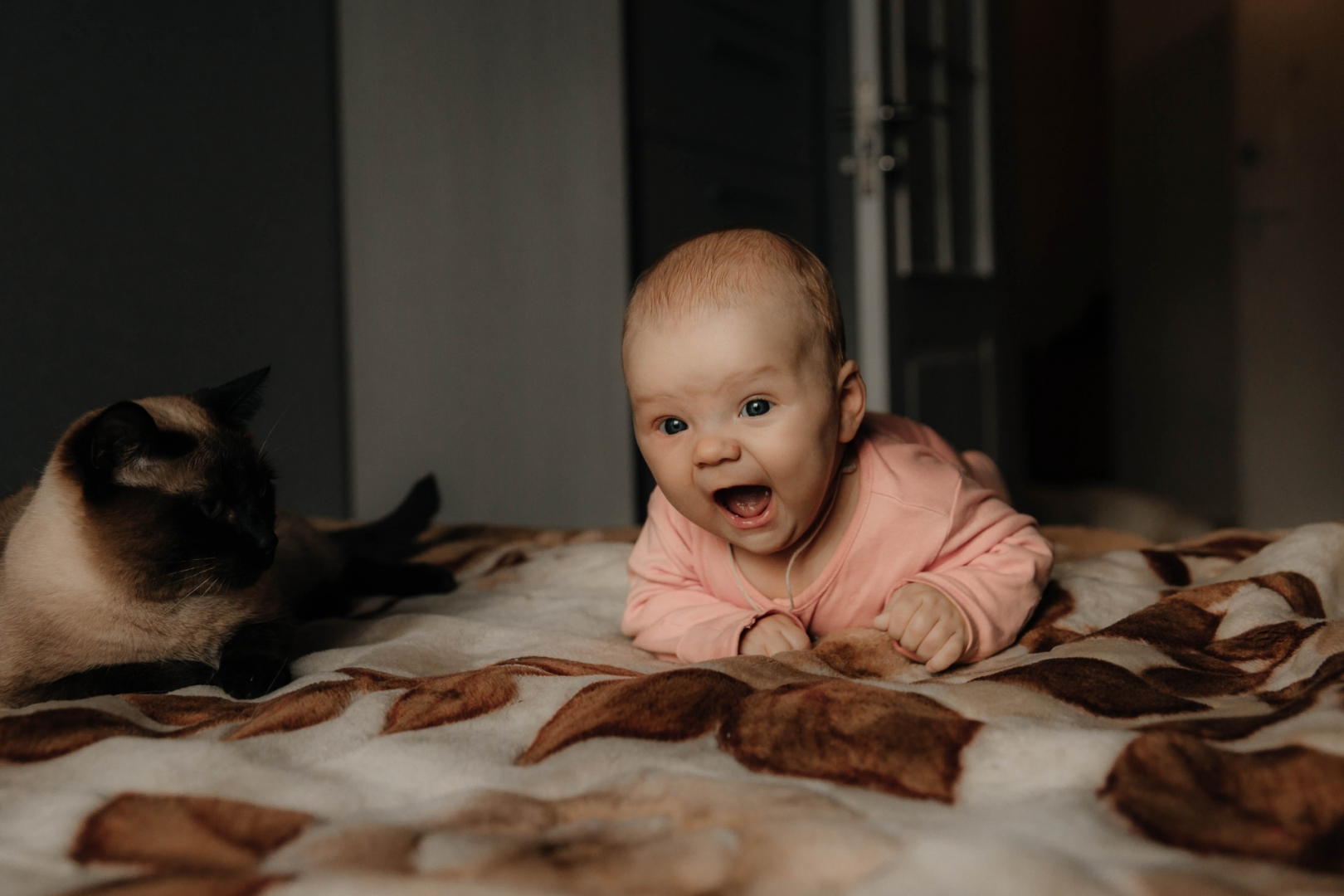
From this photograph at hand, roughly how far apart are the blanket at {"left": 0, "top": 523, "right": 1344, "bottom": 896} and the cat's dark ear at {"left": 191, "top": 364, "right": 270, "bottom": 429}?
319 mm

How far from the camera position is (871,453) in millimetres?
1046

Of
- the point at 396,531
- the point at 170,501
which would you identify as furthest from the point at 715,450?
the point at 396,531

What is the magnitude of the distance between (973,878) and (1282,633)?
57cm

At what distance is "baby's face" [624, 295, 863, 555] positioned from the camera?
87 cm

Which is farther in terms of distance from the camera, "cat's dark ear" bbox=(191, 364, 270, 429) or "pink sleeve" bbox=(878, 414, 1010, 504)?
"pink sleeve" bbox=(878, 414, 1010, 504)

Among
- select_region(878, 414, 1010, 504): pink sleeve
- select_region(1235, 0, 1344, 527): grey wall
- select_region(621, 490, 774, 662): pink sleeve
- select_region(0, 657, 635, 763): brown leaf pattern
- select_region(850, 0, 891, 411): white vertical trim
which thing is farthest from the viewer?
select_region(1235, 0, 1344, 527): grey wall

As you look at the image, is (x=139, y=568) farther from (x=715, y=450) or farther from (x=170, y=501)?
(x=715, y=450)

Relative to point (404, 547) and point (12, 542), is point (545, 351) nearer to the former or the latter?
point (404, 547)

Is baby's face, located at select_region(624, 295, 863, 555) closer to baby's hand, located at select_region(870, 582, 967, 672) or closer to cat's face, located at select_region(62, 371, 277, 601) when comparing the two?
baby's hand, located at select_region(870, 582, 967, 672)

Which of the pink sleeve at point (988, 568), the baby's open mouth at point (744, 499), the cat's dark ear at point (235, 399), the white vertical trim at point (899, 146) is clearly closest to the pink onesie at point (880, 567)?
the pink sleeve at point (988, 568)

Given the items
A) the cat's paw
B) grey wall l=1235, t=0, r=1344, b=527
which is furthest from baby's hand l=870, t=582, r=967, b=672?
grey wall l=1235, t=0, r=1344, b=527

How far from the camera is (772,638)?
0.95 metres

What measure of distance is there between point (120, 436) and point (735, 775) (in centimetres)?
66

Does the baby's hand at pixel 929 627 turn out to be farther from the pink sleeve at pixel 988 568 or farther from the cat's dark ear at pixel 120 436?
the cat's dark ear at pixel 120 436
